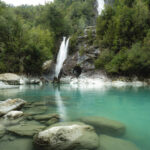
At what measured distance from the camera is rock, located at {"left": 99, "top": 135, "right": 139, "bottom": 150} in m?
2.80

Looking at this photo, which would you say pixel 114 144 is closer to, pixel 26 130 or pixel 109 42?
pixel 26 130

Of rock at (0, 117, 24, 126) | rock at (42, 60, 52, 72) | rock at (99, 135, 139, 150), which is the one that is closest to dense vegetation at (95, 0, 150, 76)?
rock at (42, 60, 52, 72)

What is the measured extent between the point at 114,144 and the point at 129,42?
21095 millimetres

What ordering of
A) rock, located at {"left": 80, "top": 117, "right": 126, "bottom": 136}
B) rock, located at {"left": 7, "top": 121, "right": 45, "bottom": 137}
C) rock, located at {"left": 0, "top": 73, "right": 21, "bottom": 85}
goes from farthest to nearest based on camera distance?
rock, located at {"left": 0, "top": 73, "right": 21, "bottom": 85}
rock, located at {"left": 80, "top": 117, "right": 126, "bottom": 136}
rock, located at {"left": 7, "top": 121, "right": 45, "bottom": 137}

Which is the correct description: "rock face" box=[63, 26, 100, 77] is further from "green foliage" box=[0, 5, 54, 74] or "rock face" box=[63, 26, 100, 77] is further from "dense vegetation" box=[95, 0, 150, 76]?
"green foliage" box=[0, 5, 54, 74]

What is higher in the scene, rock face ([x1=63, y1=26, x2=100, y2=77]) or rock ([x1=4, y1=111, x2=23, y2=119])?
rock face ([x1=63, y1=26, x2=100, y2=77])

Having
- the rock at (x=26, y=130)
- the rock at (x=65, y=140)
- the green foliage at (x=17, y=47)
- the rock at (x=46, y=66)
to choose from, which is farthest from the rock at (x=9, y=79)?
the rock at (x=65, y=140)

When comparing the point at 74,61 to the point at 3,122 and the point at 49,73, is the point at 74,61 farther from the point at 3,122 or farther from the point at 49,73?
the point at 3,122

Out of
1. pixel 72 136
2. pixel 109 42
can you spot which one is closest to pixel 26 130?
pixel 72 136

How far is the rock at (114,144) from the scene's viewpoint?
2.80m

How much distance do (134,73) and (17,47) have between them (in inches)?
716

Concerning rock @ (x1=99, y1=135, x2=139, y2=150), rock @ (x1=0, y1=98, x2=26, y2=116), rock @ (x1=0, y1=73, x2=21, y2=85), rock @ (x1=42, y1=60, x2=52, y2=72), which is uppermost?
rock @ (x1=42, y1=60, x2=52, y2=72)

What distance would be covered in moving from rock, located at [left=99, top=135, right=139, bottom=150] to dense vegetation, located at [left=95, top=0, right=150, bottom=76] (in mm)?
16328

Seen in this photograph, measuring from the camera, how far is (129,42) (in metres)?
21.6
